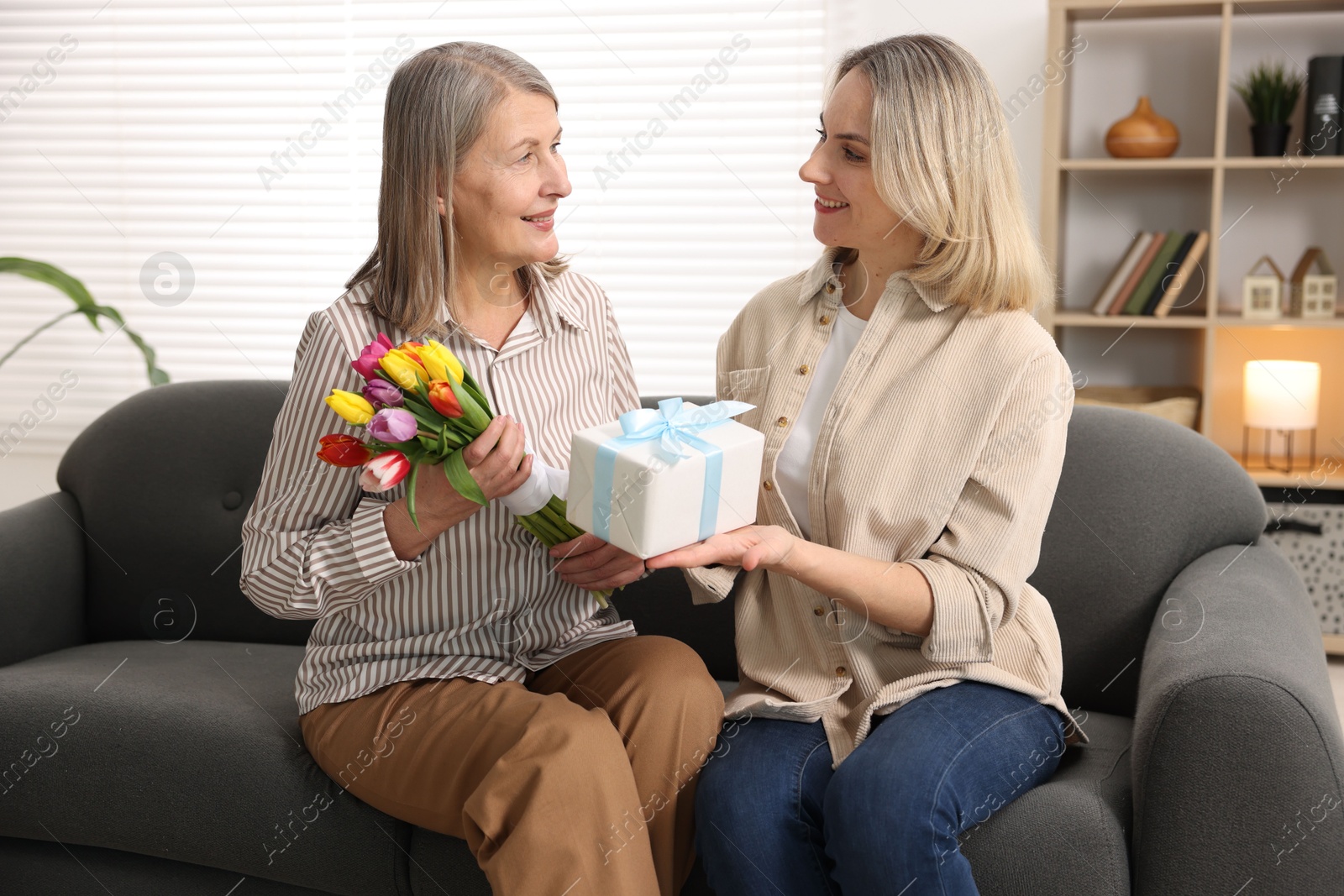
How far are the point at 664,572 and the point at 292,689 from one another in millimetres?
659

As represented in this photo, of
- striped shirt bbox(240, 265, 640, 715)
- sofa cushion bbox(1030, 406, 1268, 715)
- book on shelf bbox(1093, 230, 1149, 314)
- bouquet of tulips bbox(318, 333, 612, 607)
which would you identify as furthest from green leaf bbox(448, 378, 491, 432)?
book on shelf bbox(1093, 230, 1149, 314)

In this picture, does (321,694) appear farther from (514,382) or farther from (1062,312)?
(1062,312)

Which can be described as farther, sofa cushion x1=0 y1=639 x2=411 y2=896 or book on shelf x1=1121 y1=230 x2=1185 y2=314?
book on shelf x1=1121 y1=230 x2=1185 y2=314

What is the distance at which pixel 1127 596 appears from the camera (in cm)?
179

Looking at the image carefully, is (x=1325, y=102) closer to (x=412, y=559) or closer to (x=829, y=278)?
(x=829, y=278)

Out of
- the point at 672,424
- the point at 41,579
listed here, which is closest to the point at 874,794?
the point at 672,424

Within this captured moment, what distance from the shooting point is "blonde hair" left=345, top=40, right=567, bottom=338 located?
1.46 m

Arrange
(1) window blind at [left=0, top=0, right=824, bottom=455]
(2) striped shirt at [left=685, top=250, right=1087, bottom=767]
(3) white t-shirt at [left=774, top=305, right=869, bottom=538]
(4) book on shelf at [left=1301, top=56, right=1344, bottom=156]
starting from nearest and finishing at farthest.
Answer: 1. (2) striped shirt at [left=685, top=250, right=1087, bottom=767]
2. (3) white t-shirt at [left=774, top=305, right=869, bottom=538]
3. (4) book on shelf at [left=1301, top=56, right=1344, bottom=156]
4. (1) window blind at [left=0, top=0, right=824, bottom=455]

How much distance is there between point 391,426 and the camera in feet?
4.05

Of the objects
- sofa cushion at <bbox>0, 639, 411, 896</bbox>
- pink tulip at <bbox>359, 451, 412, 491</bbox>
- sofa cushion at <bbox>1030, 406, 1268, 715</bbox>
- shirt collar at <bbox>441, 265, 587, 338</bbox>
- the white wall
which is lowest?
sofa cushion at <bbox>0, 639, 411, 896</bbox>

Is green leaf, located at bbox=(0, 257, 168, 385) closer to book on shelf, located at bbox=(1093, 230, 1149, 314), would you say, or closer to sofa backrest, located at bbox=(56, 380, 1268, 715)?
sofa backrest, located at bbox=(56, 380, 1268, 715)

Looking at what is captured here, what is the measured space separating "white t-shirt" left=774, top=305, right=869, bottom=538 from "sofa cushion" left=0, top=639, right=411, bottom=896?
701mm

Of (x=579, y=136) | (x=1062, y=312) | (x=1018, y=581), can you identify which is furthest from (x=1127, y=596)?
(x=579, y=136)

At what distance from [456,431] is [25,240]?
324cm
